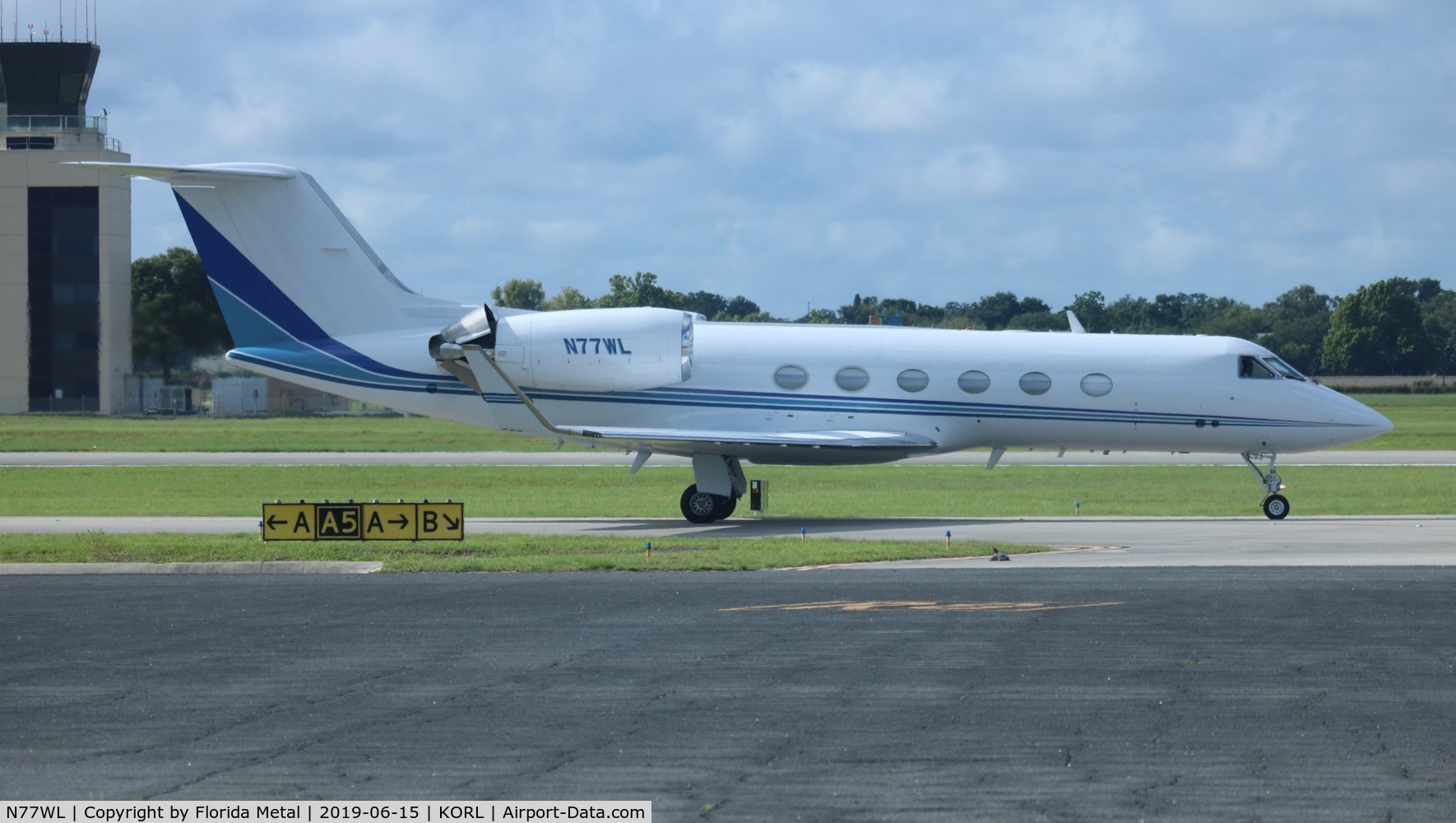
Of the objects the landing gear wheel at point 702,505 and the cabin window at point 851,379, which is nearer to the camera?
the landing gear wheel at point 702,505

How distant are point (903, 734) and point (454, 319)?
19.8 metres

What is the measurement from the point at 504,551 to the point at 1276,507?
1397 cm

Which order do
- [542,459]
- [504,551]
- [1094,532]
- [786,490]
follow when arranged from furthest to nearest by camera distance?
[542,459] < [786,490] < [1094,532] < [504,551]

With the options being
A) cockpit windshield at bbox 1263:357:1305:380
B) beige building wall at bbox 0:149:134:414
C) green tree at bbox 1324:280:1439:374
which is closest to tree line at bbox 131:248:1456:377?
green tree at bbox 1324:280:1439:374

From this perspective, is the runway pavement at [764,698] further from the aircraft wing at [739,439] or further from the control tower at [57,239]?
the control tower at [57,239]

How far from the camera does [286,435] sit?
61.6 metres

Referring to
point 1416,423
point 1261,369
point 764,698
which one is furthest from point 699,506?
point 1416,423

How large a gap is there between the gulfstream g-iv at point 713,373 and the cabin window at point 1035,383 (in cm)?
3

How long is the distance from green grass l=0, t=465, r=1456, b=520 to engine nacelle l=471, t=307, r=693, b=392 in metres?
3.20

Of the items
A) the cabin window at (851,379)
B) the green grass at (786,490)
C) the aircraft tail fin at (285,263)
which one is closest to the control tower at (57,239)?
the green grass at (786,490)

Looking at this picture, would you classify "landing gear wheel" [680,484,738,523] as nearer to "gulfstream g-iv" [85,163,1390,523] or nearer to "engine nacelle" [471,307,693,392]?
"gulfstream g-iv" [85,163,1390,523]

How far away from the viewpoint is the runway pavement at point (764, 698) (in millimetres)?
8055

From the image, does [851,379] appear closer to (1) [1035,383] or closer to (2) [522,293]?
(1) [1035,383]

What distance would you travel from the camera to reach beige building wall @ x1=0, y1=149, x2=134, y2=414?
7400cm
